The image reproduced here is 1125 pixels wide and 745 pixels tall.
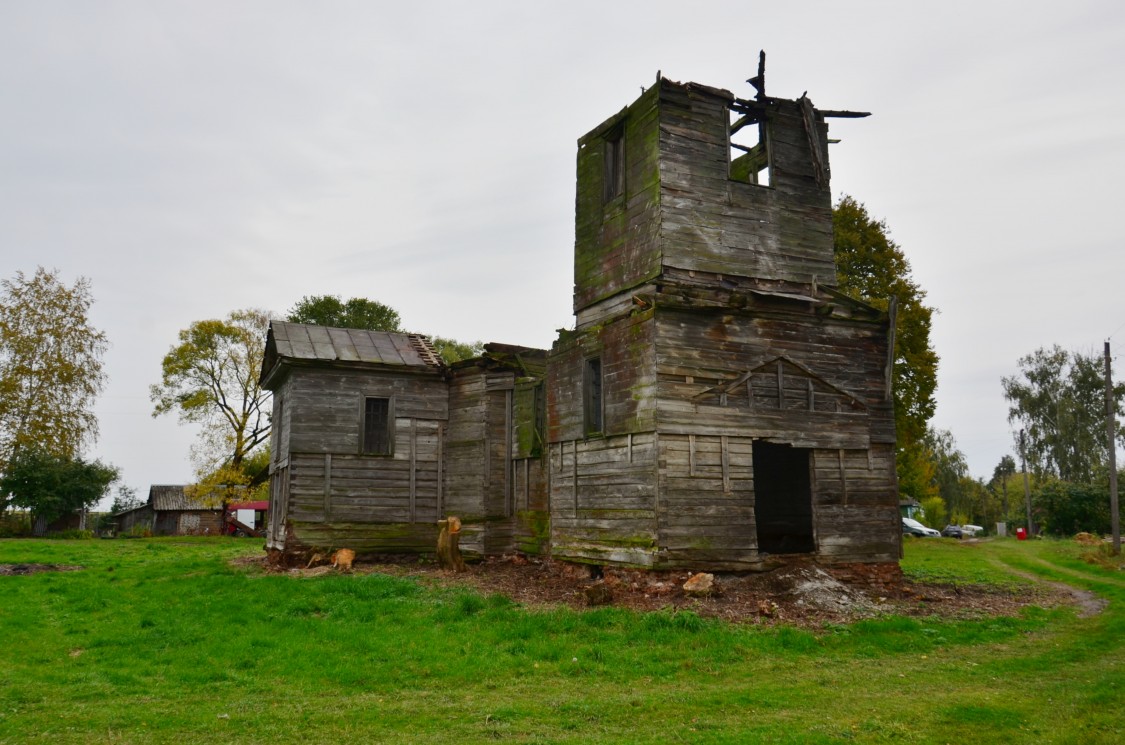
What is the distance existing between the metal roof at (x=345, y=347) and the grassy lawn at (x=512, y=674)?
339 inches

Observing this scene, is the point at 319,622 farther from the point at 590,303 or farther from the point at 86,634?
the point at 590,303

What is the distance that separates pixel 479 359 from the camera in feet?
78.8

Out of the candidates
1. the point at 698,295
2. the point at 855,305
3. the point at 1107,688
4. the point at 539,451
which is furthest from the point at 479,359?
the point at 1107,688

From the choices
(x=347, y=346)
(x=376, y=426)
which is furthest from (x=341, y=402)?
(x=347, y=346)

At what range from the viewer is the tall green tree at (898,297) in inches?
1229

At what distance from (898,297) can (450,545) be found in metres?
21.1

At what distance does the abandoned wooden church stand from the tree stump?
1.72m

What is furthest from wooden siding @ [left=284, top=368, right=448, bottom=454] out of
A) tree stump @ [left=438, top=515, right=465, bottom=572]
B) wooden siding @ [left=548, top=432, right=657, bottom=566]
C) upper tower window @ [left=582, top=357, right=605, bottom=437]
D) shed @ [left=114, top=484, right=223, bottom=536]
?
shed @ [left=114, top=484, right=223, bottom=536]

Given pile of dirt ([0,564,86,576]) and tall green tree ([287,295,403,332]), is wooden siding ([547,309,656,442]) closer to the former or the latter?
pile of dirt ([0,564,86,576])

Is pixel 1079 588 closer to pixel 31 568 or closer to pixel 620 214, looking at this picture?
pixel 620 214

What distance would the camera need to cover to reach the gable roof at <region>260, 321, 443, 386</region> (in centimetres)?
2391

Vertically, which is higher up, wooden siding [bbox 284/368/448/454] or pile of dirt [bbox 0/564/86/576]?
wooden siding [bbox 284/368/448/454]

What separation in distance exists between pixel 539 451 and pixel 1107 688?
48.5 feet

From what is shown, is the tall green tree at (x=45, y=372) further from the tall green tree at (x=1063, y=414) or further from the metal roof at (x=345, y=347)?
the tall green tree at (x=1063, y=414)
